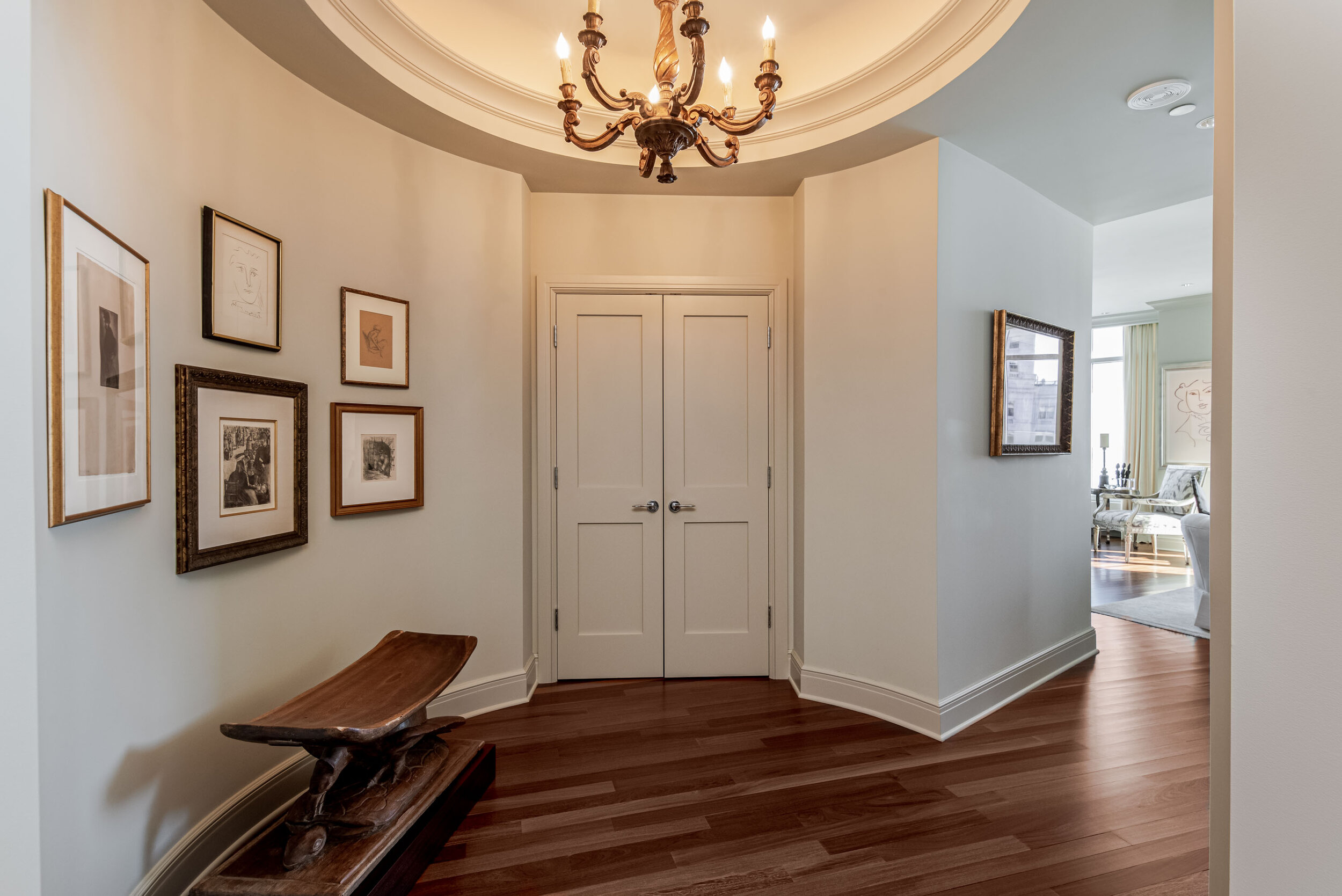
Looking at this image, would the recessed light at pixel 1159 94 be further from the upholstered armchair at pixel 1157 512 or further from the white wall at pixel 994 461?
the upholstered armchair at pixel 1157 512

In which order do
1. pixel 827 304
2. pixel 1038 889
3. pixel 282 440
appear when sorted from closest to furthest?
pixel 1038 889 < pixel 282 440 < pixel 827 304

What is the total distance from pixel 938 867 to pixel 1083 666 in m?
2.37


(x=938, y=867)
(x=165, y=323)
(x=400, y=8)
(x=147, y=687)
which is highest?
(x=400, y=8)

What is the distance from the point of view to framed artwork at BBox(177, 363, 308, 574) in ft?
5.70

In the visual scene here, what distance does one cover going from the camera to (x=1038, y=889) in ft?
6.01

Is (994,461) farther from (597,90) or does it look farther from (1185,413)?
(1185,413)

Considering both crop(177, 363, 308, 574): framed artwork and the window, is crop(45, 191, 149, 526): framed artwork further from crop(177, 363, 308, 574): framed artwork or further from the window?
the window

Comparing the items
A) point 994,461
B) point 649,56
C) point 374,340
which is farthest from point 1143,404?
point 374,340

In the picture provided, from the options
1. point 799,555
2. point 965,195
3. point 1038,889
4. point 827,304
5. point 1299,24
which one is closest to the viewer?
point 1299,24

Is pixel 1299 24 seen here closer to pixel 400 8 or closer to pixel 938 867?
pixel 938 867

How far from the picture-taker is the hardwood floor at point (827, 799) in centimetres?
189

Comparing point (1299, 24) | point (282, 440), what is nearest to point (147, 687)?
point (282, 440)

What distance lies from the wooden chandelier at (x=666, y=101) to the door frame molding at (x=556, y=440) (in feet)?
4.36

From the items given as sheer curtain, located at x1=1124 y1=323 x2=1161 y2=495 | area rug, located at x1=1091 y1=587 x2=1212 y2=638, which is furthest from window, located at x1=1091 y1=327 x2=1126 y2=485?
area rug, located at x1=1091 y1=587 x2=1212 y2=638
